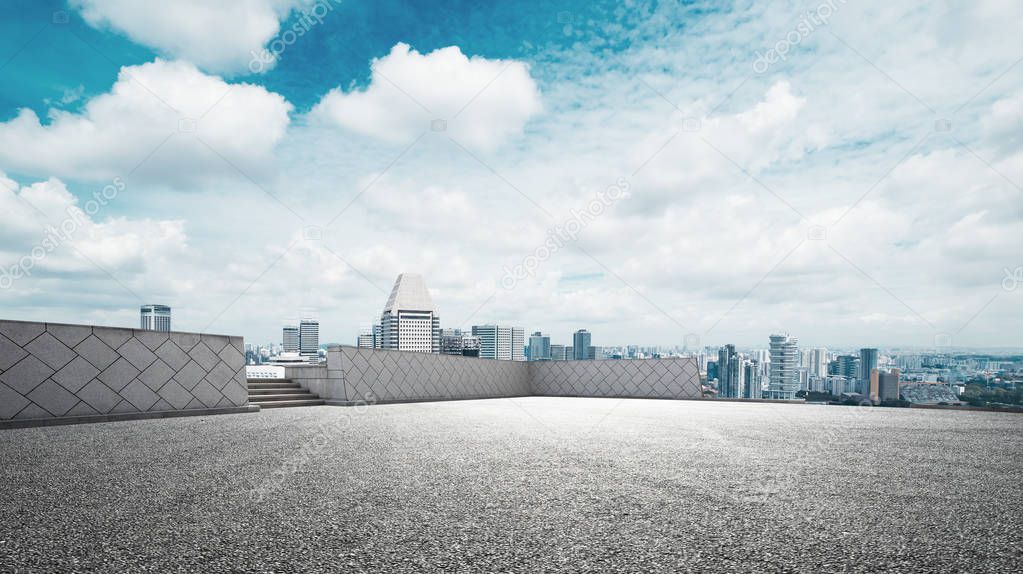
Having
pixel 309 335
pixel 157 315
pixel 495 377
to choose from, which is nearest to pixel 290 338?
pixel 309 335

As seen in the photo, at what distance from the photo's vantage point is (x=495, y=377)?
687 inches

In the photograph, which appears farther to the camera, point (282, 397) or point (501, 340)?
point (501, 340)

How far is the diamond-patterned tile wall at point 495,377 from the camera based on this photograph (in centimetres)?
1250

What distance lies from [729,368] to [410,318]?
5401 centimetres

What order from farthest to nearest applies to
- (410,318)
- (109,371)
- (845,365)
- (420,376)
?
(410,318)
(845,365)
(420,376)
(109,371)

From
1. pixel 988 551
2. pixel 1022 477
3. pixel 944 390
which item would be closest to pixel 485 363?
pixel 944 390

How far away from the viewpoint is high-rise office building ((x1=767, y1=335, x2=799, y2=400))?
94.8 feet

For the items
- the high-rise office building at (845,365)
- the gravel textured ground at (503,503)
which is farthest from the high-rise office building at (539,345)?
the gravel textured ground at (503,503)

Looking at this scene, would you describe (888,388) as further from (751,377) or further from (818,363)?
(751,377)

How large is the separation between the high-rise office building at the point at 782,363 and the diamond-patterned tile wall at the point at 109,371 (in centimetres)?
2452

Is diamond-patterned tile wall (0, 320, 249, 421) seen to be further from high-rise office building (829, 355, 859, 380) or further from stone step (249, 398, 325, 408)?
high-rise office building (829, 355, 859, 380)

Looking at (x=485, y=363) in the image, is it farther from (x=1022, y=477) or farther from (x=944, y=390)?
(x=1022, y=477)

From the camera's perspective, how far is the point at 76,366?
310 inches

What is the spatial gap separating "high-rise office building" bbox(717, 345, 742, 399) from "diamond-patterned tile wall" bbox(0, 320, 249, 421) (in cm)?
4122
